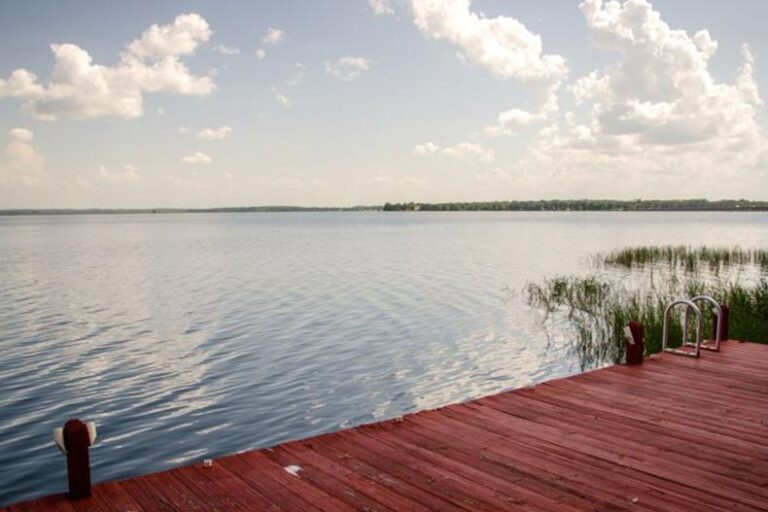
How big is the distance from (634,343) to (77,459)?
295 inches

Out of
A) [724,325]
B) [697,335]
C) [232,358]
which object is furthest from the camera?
[232,358]

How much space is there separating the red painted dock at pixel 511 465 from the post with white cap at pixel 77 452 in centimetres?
13

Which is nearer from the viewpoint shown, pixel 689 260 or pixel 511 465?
pixel 511 465

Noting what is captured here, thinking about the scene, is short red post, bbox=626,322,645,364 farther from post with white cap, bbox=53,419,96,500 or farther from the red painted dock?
post with white cap, bbox=53,419,96,500

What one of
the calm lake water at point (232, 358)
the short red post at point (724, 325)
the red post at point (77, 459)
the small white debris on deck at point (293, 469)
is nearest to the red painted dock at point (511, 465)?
the small white debris on deck at point (293, 469)

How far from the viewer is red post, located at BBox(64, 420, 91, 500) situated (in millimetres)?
4535

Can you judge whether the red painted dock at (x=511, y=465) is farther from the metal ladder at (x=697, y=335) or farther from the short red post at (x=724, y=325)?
the short red post at (x=724, y=325)

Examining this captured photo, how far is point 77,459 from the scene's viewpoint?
457 centimetres

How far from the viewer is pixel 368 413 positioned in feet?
33.7

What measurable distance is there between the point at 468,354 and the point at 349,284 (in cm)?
1353

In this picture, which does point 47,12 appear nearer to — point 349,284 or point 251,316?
point 349,284

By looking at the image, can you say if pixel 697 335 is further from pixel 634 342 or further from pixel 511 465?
pixel 511 465

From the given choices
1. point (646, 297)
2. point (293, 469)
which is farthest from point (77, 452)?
point (646, 297)

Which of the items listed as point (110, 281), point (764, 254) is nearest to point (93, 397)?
point (110, 281)
